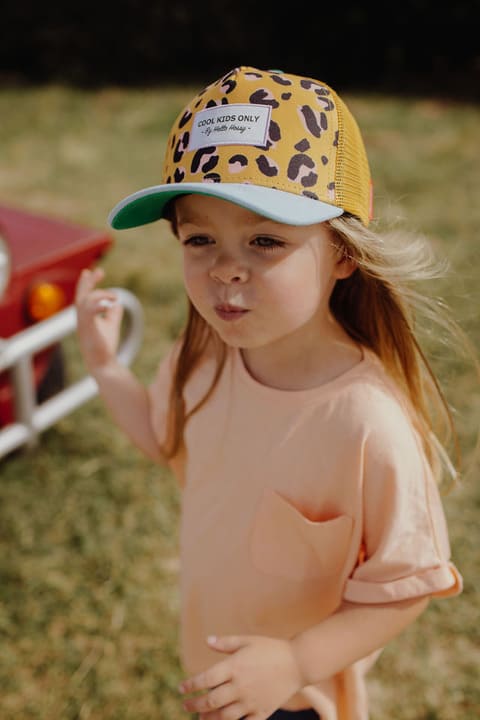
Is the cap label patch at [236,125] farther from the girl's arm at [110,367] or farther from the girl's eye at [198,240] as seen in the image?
the girl's arm at [110,367]

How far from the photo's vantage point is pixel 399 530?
1.17 m

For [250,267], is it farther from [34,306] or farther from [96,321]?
[34,306]

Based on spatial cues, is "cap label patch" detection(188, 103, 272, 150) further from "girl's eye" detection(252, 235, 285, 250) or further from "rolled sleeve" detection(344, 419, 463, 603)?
"rolled sleeve" detection(344, 419, 463, 603)

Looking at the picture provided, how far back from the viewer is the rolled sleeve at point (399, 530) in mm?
1174

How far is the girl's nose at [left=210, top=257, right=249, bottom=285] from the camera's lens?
1116 mm

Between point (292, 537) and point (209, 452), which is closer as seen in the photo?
point (292, 537)

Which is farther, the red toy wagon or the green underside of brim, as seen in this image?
the red toy wagon

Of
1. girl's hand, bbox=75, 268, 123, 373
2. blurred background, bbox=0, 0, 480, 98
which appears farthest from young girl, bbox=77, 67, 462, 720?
blurred background, bbox=0, 0, 480, 98

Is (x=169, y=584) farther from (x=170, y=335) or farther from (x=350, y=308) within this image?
(x=170, y=335)

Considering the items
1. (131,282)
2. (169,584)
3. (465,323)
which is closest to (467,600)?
(169,584)

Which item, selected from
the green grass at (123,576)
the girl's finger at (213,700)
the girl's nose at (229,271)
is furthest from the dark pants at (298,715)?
the girl's nose at (229,271)

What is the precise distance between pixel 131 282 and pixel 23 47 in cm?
627

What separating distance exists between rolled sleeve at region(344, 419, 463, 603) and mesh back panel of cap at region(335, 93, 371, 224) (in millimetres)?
344

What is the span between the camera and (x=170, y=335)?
3547 mm
